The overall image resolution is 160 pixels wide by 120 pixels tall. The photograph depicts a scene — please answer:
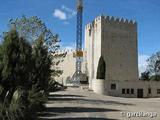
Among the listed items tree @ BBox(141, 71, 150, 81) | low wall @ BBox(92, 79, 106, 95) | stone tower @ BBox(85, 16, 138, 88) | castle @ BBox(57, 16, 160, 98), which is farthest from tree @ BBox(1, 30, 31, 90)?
tree @ BBox(141, 71, 150, 81)

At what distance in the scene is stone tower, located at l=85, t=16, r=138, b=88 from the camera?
58.8 meters

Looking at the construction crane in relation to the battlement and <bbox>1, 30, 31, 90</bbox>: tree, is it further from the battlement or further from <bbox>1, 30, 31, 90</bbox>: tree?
<bbox>1, 30, 31, 90</bbox>: tree

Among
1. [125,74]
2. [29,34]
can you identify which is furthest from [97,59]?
[29,34]

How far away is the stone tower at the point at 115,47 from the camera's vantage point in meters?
58.8

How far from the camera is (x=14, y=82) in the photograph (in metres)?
16.1

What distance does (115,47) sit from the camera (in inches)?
2345

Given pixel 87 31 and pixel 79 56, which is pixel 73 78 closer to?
pixel 79 56

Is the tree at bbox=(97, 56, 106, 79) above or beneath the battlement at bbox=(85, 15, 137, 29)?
beneath

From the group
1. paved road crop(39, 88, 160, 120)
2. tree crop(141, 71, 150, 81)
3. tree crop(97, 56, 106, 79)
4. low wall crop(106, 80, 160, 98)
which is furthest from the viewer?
tree crop(141, 71, 150, 81)

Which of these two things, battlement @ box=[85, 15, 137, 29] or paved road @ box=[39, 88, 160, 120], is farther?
battlement @ box=[85, 15, 137, 29]

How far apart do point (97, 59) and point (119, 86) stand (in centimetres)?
819

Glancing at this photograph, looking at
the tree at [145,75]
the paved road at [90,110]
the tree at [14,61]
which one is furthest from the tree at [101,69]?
the tree at [14,61]

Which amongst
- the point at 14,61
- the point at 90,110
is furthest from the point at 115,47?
the point at 14,61

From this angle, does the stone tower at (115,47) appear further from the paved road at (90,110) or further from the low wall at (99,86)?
the paved road at (90,110)
